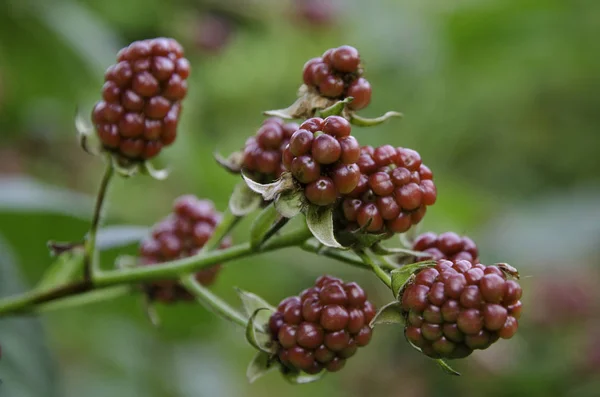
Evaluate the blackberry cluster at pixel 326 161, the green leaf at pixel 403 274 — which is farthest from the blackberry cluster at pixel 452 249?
the blackberry cluster at pixel 326 161

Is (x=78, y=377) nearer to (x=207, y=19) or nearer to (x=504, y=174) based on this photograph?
(x=207, y=19)

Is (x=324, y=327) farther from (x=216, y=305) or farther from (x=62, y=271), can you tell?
(x=62, y=271)

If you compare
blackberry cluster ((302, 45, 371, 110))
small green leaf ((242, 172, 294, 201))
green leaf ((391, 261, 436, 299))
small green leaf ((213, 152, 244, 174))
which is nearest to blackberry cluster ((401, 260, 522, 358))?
green leaf ((391, 261, 436, 299))

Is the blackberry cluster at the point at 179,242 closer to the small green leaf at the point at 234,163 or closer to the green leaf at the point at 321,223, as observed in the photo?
the small green leaf at the point at 234,163

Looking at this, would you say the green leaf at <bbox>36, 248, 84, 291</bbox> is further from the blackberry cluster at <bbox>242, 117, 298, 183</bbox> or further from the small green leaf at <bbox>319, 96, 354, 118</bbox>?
the small green leaf at <bbox>319, 96, 354, 118</bbox>

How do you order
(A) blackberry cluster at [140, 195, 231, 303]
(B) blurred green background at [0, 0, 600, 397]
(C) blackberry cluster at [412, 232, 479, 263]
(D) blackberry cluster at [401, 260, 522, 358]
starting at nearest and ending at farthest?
(D) blackberry cluster at [401, 260, 522, 358], (C) blackberry cluster at [412, 232, 479, 263], (A) blackberry cluster at [140, 195, 231, 303], (B) blurred green background at [0, 0, 600, 397]

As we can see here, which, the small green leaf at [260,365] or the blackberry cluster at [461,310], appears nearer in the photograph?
the blackberry cluster at [461,310]

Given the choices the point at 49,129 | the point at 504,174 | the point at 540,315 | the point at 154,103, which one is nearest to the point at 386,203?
the point at 154,103
